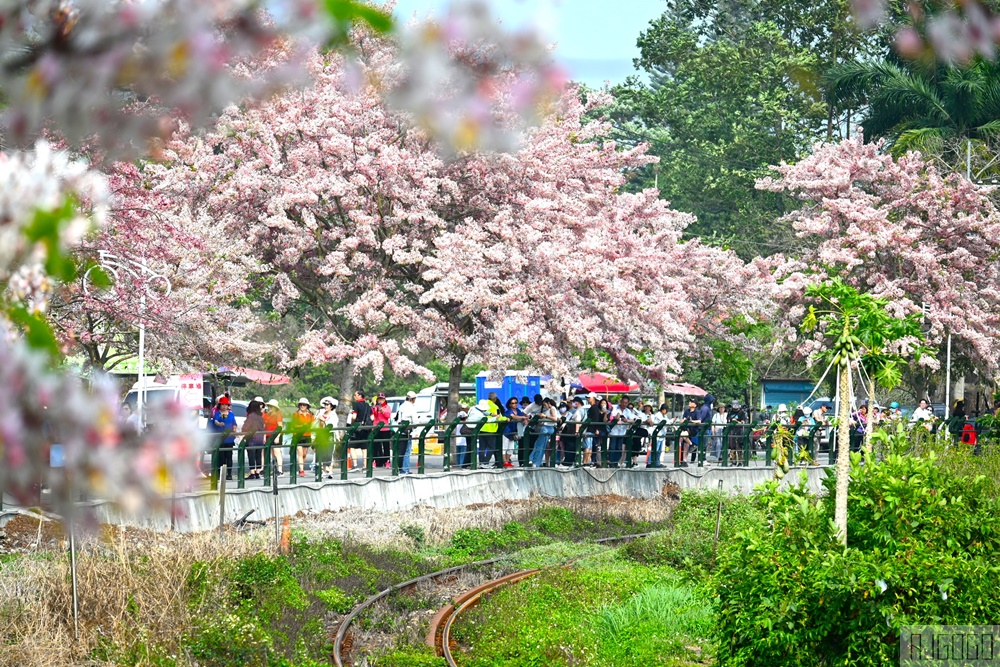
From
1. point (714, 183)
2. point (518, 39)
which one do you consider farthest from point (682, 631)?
point (714, 183)

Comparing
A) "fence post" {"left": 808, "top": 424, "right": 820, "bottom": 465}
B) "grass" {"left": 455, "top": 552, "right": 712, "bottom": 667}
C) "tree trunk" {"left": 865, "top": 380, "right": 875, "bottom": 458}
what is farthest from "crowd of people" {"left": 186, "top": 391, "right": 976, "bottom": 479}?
"tree trunk" {"left": 865, "top": 380, "right": 875, "bottom": 458}

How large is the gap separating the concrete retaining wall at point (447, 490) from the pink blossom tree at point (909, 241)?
902 centimetres

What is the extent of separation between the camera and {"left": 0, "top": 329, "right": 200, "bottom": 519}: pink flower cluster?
8.33 feet

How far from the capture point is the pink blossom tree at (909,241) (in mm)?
40219

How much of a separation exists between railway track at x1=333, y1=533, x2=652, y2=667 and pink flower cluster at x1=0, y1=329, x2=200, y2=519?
36.2 ft

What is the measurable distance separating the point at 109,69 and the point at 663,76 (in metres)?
70.5

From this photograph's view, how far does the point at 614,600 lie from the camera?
17.2 meters

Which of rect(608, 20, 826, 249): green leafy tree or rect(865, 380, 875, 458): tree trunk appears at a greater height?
rect(608, 20, 826, 249): green leafy tree

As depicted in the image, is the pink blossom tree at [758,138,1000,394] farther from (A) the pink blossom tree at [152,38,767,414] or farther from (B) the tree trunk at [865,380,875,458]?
(B) the tree trunk at [865,380,875,458]

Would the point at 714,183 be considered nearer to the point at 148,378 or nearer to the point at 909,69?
the point at 909,69

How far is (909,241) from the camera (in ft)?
133

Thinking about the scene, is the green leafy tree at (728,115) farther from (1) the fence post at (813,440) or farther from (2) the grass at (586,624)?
(2) the grass at (586,624)

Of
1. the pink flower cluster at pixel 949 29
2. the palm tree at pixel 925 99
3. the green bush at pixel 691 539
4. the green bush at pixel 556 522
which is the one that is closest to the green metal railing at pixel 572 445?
the green bush at pixel 691 539

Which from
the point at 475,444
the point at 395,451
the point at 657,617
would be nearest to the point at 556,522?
the point at 475,444
